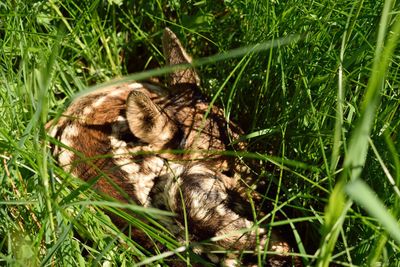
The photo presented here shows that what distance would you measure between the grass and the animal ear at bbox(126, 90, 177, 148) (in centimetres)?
34

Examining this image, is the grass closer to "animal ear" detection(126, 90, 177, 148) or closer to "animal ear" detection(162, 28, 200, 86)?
"animal ear" detection(162, 28, 200, 86)

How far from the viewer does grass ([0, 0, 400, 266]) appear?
252 centimetres

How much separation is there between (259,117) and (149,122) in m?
0.58

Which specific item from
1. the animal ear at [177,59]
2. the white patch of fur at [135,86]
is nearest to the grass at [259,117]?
the animal ear at [177,59]

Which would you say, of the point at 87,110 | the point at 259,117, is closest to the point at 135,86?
the point at 87,110

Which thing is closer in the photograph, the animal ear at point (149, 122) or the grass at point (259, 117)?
the grass at point (259, 117)

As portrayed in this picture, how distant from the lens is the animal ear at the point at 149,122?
342cm

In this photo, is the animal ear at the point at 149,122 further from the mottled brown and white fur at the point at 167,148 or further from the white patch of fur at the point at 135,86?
the white patch of fur at the point at 135,86

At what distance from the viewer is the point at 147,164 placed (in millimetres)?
3445

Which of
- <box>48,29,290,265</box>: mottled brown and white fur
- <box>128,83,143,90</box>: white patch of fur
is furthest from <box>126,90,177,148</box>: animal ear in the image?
<box>128,83,143,90</box>: white patch of fur

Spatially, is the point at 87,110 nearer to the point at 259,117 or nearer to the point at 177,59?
the point at 177,59

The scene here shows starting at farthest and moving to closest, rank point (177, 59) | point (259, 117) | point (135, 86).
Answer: point (135, 86)
point (177, 59)
point (259, 117)

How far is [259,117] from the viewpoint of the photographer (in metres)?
3.47

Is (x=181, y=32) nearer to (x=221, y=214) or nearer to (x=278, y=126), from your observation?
(x=278, y=126)
